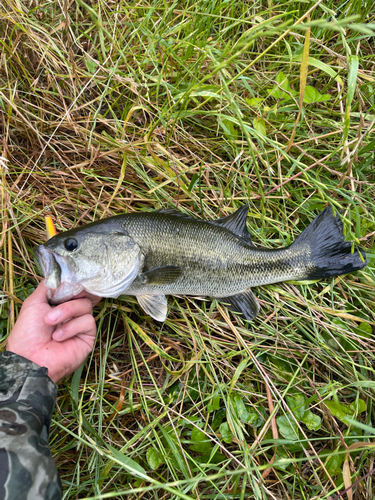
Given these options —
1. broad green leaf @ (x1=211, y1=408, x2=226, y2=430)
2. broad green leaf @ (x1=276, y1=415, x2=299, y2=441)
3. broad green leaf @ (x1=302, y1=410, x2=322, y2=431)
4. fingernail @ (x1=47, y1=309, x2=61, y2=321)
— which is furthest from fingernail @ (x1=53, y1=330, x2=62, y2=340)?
broad green leaf @ (x1=302, y1=410, x2=322, y2=431)

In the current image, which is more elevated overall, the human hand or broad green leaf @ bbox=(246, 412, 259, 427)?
the human hand

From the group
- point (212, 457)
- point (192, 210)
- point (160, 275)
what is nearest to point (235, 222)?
point (192, 210)

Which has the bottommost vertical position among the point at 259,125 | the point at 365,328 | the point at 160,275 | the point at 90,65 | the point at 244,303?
the point at 365,328

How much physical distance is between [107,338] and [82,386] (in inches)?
16.6

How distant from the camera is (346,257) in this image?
289 centimetres

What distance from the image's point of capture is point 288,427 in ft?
8.58

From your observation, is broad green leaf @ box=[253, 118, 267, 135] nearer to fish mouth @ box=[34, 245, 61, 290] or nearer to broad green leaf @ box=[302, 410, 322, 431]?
fish mouth @ box=[34, 245, 61, 290]

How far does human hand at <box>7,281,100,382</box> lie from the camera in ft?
7.40

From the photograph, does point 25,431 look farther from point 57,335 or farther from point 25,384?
point 57,335

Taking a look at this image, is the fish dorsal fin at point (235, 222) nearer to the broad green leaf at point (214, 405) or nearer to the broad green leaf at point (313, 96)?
the broad green leaf at point (313, 96)

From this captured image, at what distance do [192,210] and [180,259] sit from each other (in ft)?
2.06

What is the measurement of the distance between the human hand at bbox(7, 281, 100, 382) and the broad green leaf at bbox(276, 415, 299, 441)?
164 centimetres

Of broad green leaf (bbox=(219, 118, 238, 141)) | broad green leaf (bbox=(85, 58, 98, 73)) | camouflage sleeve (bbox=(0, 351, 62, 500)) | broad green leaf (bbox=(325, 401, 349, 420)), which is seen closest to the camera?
camouflage sleeve (bbox=(0, 351, 62, 500))

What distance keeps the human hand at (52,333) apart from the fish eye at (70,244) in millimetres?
354
